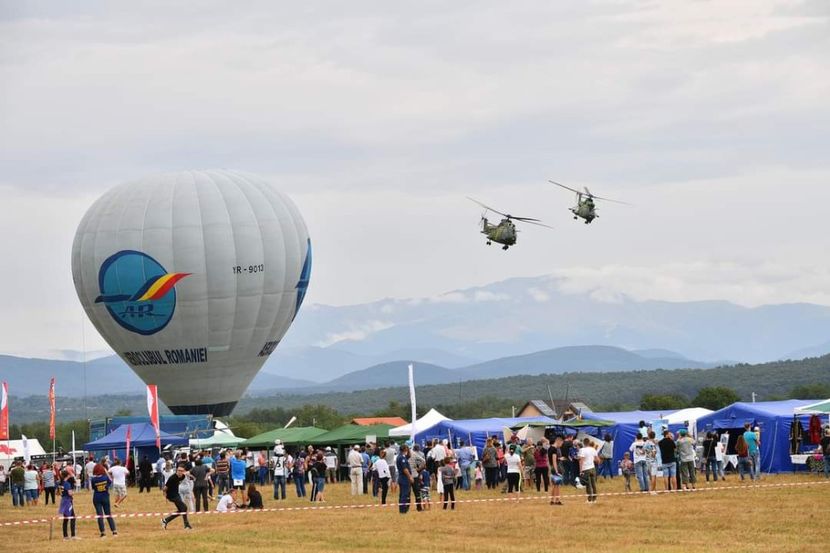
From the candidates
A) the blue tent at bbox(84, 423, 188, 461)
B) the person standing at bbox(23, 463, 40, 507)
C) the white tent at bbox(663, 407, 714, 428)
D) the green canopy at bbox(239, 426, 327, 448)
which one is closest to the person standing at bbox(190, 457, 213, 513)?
the person standing at bbox(23, 463, 40, 507)

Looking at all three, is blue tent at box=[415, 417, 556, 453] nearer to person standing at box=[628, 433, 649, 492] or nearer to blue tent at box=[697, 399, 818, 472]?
blue tent at box=[697, 399, 818, 472]

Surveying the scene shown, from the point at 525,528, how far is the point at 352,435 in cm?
2787

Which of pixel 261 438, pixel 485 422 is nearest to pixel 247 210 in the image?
pixel 261 438

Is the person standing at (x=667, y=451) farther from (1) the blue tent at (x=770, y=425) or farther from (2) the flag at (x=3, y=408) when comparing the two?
(2) the flag at (x=3, y=408)

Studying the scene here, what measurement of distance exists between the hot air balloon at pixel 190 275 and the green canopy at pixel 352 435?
1248cm

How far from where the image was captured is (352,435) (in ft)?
182

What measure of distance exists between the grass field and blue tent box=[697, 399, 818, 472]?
5.72 metres

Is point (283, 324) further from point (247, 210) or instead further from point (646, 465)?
point (646, 465)

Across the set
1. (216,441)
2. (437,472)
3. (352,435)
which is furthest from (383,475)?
(216,441)

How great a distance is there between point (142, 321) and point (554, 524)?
4118 cm

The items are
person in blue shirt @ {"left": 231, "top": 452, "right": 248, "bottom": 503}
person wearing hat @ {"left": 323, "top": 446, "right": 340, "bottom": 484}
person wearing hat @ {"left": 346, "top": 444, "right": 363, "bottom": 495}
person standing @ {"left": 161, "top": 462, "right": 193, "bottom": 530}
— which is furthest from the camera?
person wearing hat @ {"left": 323, "top": 446, "right": 340, "bottom": 484}

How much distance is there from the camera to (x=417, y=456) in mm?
33500

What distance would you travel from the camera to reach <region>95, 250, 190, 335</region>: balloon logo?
6588cm

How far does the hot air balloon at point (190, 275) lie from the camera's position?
66.1 metres
